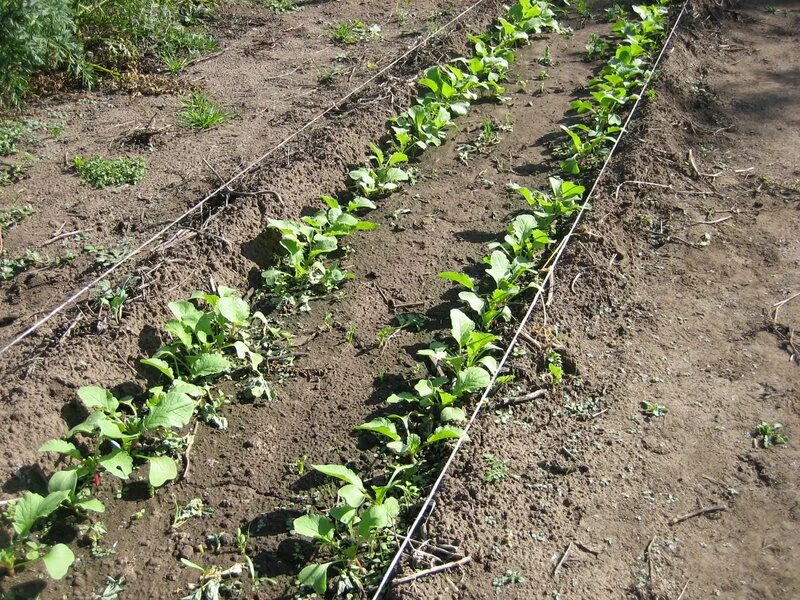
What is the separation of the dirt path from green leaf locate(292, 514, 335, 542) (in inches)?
15.5

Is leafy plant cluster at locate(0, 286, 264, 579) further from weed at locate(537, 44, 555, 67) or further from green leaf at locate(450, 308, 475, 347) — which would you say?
weed at locate(537, 44, 555, 67)

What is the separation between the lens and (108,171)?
17.2ft

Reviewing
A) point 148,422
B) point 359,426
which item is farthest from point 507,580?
point 148,422

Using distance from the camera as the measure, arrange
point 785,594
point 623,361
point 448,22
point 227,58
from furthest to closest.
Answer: point 448,22 < point 227,58 < point 623,361 < point 785,594

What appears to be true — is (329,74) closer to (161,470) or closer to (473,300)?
(473,300)

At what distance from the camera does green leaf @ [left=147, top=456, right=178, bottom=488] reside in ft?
10.7

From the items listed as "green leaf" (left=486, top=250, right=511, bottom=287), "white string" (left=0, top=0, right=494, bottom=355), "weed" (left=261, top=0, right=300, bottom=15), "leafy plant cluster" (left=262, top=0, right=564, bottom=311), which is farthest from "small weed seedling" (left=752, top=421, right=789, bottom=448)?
"weed" (left=261, top=0, right=300, bottom=15)

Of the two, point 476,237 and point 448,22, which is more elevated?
point 448,22

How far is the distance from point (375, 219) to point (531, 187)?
1.20 metres

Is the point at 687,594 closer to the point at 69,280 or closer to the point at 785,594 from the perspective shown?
the point at 785,594

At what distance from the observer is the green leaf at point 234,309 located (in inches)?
156

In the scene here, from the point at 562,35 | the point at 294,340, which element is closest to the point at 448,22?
the point at 562,35

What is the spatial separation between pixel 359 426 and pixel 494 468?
640 mm

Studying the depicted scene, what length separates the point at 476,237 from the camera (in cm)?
503
